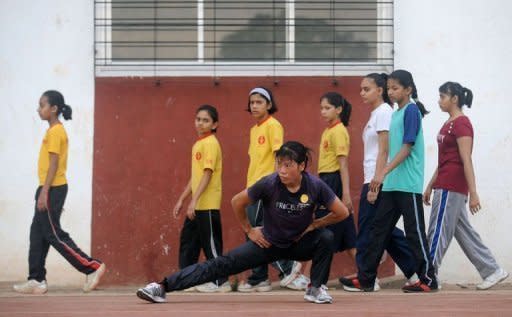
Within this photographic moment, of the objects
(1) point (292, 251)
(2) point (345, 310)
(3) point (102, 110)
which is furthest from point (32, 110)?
(2) point (345, 310)

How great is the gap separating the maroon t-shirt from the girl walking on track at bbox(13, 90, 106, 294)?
3197 mm

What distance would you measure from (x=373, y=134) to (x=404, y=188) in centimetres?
69

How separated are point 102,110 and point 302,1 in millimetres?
2259

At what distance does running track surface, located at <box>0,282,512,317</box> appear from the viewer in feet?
27.1

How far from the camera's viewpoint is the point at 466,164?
10312 mm

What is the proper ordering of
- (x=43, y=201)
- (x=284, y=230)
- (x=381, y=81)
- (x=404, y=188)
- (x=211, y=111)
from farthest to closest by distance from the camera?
1. (x=211, y=111)
2. (x=43, y=201)
3. (x=381, y=81)
4. (x=404, y=188)
5. (x=284, y=230)

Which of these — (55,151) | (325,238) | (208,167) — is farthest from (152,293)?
(55,151)

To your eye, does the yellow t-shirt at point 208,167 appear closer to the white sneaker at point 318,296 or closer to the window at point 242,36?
the window at point 242,36

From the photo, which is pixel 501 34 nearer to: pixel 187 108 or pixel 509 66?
pixel 509 66

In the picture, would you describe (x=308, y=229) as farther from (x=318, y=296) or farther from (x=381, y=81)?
(x=381, y=81)

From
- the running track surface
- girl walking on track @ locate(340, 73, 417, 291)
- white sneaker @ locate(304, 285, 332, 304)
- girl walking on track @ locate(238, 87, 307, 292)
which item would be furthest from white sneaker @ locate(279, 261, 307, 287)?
white sneaker @ locate(304, 285, 332, 304)

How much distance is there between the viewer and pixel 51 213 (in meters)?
10.8

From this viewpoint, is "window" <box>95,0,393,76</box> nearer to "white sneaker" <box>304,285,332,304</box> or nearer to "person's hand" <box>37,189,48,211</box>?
"person's hand" <box>37,189,48,211</box>

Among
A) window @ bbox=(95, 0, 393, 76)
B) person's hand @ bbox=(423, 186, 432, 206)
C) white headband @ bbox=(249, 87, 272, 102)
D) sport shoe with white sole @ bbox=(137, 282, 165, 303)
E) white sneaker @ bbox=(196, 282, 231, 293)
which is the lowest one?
white sneaker @ bbox=(196, 282, 231, 293)
